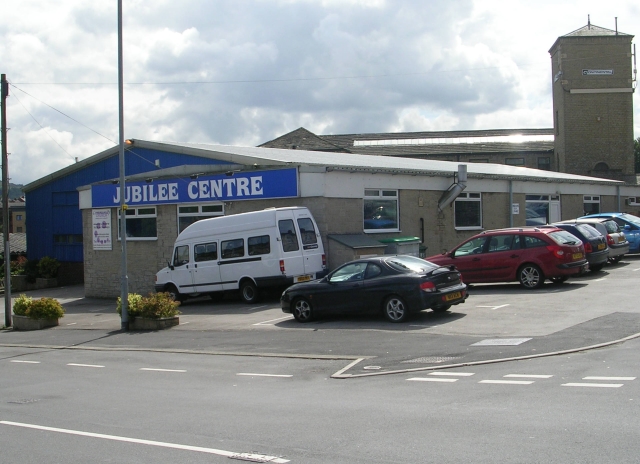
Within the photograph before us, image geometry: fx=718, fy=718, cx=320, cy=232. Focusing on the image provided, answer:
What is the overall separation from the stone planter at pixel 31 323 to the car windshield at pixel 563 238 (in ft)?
49.1

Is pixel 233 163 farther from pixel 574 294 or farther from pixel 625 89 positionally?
pixel 625 89

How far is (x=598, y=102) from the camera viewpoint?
58312 millimetres

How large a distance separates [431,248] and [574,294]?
31.3ft

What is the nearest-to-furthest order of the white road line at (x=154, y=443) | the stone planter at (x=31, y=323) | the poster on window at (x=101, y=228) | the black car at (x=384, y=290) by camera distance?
the white road line at (x=154, y=443)
the black car at (x=384, y=290)
the stone planter at (x=31, y=323)
the poster on window at (x=101, y=228)

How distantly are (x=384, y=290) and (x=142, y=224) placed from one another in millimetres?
15900

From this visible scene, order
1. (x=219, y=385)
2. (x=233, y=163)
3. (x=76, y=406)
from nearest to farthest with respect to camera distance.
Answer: (x=76, y=406) < (x=219, y=385) < (x=233, y=163)

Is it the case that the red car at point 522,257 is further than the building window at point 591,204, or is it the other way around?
the building window at point 591,204

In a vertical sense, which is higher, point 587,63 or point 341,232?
point 587,63

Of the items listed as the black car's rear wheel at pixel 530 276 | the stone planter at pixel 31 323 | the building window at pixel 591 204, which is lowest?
the stone planter at pixel 31 323

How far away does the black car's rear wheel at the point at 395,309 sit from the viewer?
14891 millimetres

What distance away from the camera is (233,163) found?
25.5m

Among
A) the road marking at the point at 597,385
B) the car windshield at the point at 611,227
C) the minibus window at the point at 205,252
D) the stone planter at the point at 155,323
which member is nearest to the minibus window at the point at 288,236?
the minibus window at the point at 205,252

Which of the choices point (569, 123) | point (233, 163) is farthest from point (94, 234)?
point (569, 123)

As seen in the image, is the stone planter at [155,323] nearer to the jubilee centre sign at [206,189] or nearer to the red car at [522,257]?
the jubilee centre sign at [206,189]
